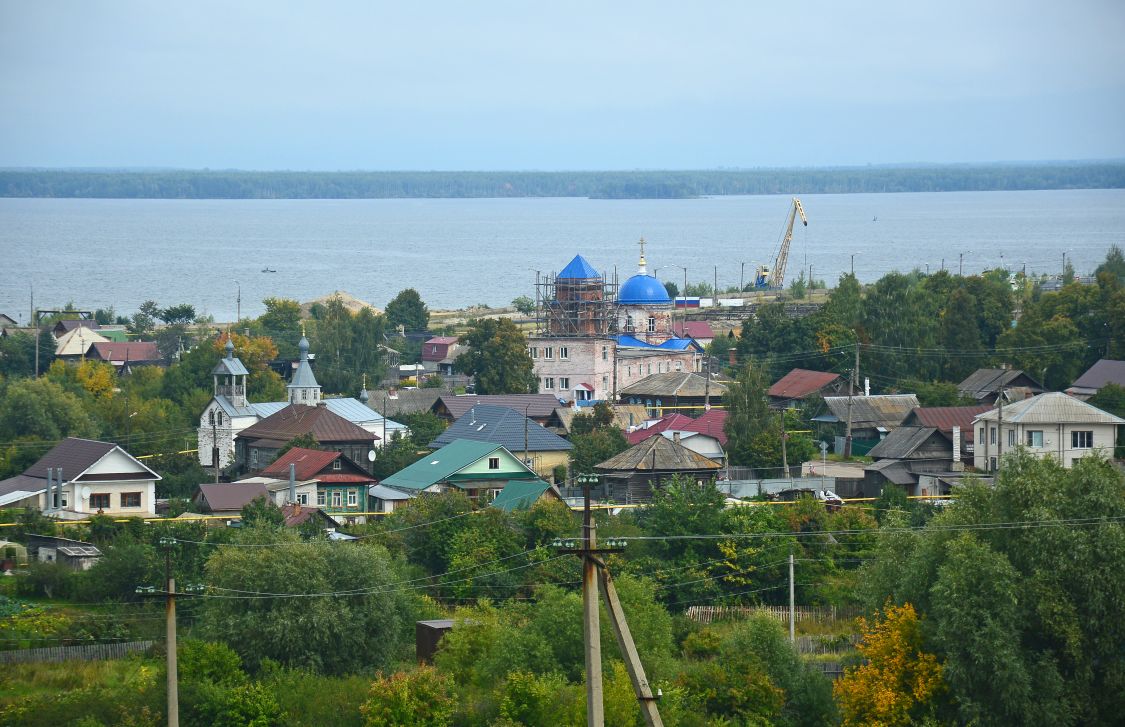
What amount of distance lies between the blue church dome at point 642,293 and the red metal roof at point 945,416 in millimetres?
19043

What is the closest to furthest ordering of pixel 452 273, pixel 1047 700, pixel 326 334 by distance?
pixel 1047 700 → pixel 326 334 → pixel 452 273

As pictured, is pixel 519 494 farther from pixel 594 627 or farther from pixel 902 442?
pixel 594 627

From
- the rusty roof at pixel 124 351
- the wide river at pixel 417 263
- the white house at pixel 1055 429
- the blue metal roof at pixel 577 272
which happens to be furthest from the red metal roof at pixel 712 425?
the wide river at pixel 417 263

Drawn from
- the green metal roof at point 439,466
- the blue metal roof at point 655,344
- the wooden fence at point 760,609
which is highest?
the blue metal roof at point 655,344

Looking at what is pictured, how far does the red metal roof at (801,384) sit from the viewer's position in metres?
49.8

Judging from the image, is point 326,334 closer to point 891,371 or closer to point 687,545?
point 891,371

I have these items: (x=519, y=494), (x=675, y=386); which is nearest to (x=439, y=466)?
(x=519, y=494)

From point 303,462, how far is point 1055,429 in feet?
56.9

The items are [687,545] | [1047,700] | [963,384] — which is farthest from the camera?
[963,384]

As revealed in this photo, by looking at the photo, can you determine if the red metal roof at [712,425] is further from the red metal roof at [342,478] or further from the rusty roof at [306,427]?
the red metal roof at [342,478]

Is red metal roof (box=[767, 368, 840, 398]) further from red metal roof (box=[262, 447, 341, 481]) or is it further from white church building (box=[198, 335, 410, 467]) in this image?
red metal roof (box=[262, 447, 341, 481])

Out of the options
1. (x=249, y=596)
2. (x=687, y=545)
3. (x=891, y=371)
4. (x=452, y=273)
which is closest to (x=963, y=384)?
(x=891, y=371)

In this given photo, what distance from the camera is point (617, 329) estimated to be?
59.7m

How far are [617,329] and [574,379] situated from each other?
5.71m
